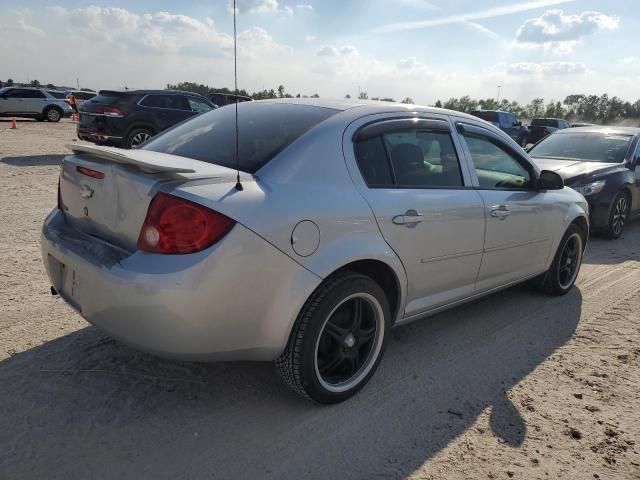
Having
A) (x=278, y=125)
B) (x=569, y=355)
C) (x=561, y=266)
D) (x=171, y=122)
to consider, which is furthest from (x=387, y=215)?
(x=171, y=122)

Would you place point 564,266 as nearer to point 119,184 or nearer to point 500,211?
point 500,211

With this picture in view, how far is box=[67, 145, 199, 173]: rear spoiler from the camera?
8.08ft

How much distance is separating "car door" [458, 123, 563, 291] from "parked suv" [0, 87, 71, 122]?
28.0 m

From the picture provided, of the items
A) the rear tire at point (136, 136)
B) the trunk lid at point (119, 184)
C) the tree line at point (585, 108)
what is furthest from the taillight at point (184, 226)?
the tree line at point (585, 108)

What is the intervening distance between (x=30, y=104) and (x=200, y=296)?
28.8m

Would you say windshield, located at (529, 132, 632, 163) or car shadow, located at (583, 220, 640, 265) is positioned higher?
windshield, located at (529, 132, 632, 163)

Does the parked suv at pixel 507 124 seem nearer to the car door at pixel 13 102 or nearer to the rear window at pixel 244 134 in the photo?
the rear window at pixel 244 134

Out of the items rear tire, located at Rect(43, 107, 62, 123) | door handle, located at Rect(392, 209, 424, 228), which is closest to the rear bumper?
door handle, located at Rect(392, 209, 424, 228)

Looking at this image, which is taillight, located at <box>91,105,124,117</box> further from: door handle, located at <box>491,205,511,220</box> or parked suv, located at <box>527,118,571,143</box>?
parked suv, located at <box>527,118,571,143</box>

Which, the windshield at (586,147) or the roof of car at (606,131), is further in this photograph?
the roof of car at (606,131)

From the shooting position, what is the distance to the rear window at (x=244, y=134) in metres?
2.85

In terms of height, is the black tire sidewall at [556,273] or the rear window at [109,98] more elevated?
the rear window at [109,98]

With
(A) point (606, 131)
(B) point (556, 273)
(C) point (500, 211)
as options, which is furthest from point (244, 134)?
(A) point (606, 131)

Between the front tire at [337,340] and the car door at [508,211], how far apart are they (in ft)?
3.75
